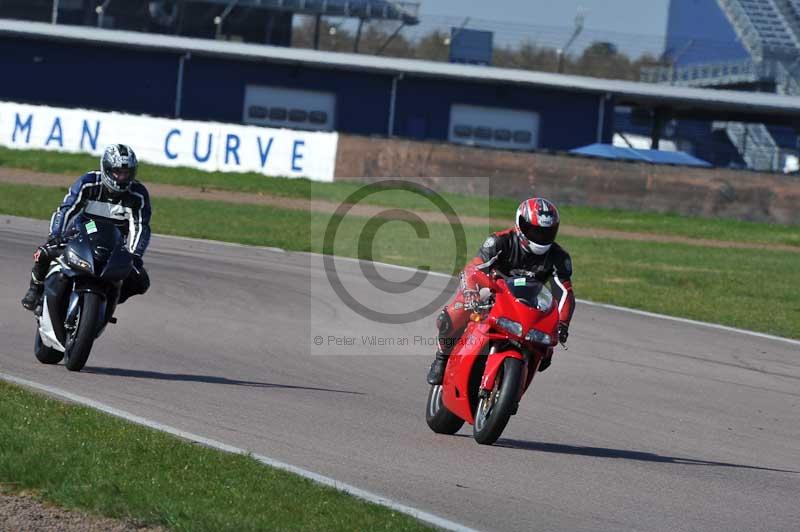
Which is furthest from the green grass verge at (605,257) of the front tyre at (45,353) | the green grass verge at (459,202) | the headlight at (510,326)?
the front tyre at (45,353)

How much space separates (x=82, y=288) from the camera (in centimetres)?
1004

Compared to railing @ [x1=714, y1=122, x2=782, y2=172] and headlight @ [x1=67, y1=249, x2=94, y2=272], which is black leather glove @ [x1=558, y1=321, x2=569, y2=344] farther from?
railing @ [x1=714, y1=122, x2=782, y2=172]

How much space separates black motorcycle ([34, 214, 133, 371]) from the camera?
993cm

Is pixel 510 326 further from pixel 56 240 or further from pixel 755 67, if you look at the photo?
pixel 755 67

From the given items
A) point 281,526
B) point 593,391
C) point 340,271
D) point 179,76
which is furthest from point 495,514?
point 179,76

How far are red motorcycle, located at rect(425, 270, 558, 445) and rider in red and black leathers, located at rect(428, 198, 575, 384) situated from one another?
92 mm

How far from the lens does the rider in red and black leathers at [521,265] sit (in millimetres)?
8422

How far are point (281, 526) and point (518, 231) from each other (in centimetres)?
334

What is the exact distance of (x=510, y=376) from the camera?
26.5 ft

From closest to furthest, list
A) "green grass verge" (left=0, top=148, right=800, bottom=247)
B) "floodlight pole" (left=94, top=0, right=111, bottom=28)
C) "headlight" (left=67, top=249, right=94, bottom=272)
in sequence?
1. "headlight" (left=67, top=249, right=94, bottom=272)
2. "green grass verge" (left=0, top=148, right=800, bottom=247)
3. "floodlight pole" (left=94, top=0, right=111, bottom=28)

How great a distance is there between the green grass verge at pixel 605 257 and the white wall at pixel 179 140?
3.74m

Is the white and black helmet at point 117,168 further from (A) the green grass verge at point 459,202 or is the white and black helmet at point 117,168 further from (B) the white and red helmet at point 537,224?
(A) the green grass verge at point 459,202

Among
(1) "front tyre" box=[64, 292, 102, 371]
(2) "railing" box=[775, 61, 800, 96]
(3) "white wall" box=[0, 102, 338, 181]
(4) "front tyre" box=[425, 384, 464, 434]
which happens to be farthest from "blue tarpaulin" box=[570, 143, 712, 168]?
(4) "front tyre" box=[425, 384, 464, 434]

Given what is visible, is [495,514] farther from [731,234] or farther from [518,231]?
[731,234]
